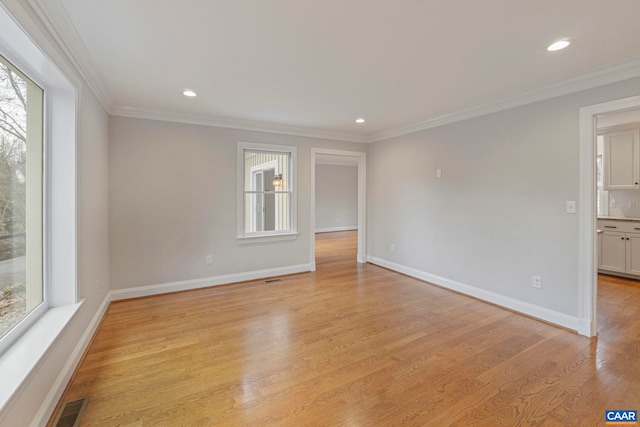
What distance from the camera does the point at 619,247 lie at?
450cm

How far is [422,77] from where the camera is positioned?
277 cm

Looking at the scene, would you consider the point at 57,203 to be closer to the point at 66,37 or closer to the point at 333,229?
the point at 66,37

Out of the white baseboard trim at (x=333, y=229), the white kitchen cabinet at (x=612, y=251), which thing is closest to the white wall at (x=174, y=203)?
the white kitchen cabinet at (x=612, y=251)

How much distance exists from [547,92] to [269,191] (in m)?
3.76

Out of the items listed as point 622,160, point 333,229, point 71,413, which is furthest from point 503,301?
point 333,229

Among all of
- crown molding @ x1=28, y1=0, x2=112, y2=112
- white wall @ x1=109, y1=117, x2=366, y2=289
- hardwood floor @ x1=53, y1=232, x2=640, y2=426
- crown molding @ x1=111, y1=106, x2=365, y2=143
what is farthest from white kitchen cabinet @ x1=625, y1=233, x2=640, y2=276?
crown molding @ x1=28, y1=0, x2=112, y2=112

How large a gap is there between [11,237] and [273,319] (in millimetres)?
2185

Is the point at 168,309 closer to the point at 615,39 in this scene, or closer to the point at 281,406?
the point at 281,406

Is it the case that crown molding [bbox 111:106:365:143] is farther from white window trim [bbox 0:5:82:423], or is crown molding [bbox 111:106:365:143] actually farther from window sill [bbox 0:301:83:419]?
window sill [bbox 0:301:83:419]

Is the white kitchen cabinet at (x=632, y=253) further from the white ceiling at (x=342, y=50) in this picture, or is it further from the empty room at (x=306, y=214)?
the white ceiling at (x=342, y=50)

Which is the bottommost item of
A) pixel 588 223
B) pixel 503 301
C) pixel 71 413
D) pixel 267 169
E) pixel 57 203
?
pixel 71 413

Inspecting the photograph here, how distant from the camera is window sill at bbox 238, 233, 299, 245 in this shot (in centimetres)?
446

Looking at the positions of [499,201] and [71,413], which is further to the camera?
[499,201]

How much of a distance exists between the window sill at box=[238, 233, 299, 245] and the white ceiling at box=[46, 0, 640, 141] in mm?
1938
